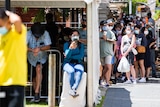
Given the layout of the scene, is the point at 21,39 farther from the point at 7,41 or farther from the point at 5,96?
the point at 5,96

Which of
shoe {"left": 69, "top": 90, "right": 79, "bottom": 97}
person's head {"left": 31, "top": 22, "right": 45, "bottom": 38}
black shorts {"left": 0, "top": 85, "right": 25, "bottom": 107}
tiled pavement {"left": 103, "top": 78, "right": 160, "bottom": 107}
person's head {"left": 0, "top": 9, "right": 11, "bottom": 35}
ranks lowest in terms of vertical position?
tiled pavement {"left": 103, "top": 78, "right": 160, "bottom": 107}

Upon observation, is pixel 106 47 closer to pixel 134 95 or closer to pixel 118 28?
pixel 134 95

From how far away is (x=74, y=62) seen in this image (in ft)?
35.1

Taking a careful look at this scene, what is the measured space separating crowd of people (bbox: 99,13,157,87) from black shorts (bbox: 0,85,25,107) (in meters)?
8.33

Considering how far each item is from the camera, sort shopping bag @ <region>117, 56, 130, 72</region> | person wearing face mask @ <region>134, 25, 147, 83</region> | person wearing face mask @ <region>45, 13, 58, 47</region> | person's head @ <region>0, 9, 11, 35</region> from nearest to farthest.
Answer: person's head @ <region>0, 9, 11, 35</region>, person wearing face mask @ <region>45, 13, 58, 47</region>, shopping bag @ <region>117, 56, 130, 72</region>, person wearing face mask @ <region>134, 25, 147, 83</region>

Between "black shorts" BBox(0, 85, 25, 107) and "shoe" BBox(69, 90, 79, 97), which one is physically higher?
"black shorts" BBox(0, 85, 25, 107)

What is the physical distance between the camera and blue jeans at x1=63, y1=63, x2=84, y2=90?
10.4 meters

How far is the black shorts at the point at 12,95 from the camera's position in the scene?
20.5 feet

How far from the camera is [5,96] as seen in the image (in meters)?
6.32

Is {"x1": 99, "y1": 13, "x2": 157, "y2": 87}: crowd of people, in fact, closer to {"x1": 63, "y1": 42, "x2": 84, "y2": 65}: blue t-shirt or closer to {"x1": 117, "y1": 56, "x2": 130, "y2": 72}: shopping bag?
{"x1": 117, "y1": 56, "x2": 130, "y2": 72}: shopping bag

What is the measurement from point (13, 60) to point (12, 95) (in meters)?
0.46

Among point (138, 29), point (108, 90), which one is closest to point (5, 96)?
point (108, 90)

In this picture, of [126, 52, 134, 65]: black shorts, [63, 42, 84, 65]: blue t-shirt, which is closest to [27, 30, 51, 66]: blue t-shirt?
[63, 42, 84, 65]: blue t-shirt

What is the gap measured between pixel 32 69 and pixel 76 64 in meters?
1.69
